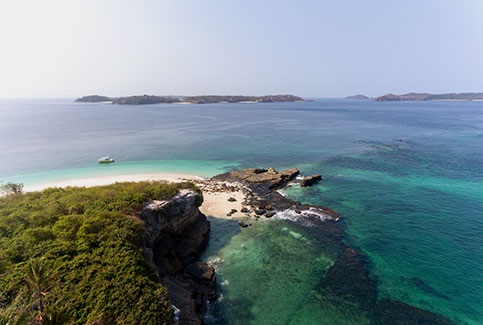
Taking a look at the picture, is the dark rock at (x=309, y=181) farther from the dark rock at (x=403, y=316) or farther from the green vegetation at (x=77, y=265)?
the green vegetation at (x=77, y=265)

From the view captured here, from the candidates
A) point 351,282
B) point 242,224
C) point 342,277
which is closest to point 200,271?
point 242,224

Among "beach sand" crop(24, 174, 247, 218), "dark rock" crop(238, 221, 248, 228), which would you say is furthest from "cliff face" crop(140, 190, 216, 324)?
"beach sand" crop(24, 174, 247, 218)

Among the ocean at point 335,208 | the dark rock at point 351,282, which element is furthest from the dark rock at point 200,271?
the dark rock at point 351,282

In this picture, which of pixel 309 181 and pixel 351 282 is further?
pixel 309 181

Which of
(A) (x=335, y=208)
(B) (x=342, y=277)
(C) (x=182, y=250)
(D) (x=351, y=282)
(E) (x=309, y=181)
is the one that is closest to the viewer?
(D) (x=351, y=282)

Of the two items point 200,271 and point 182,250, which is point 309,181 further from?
point 200,271
